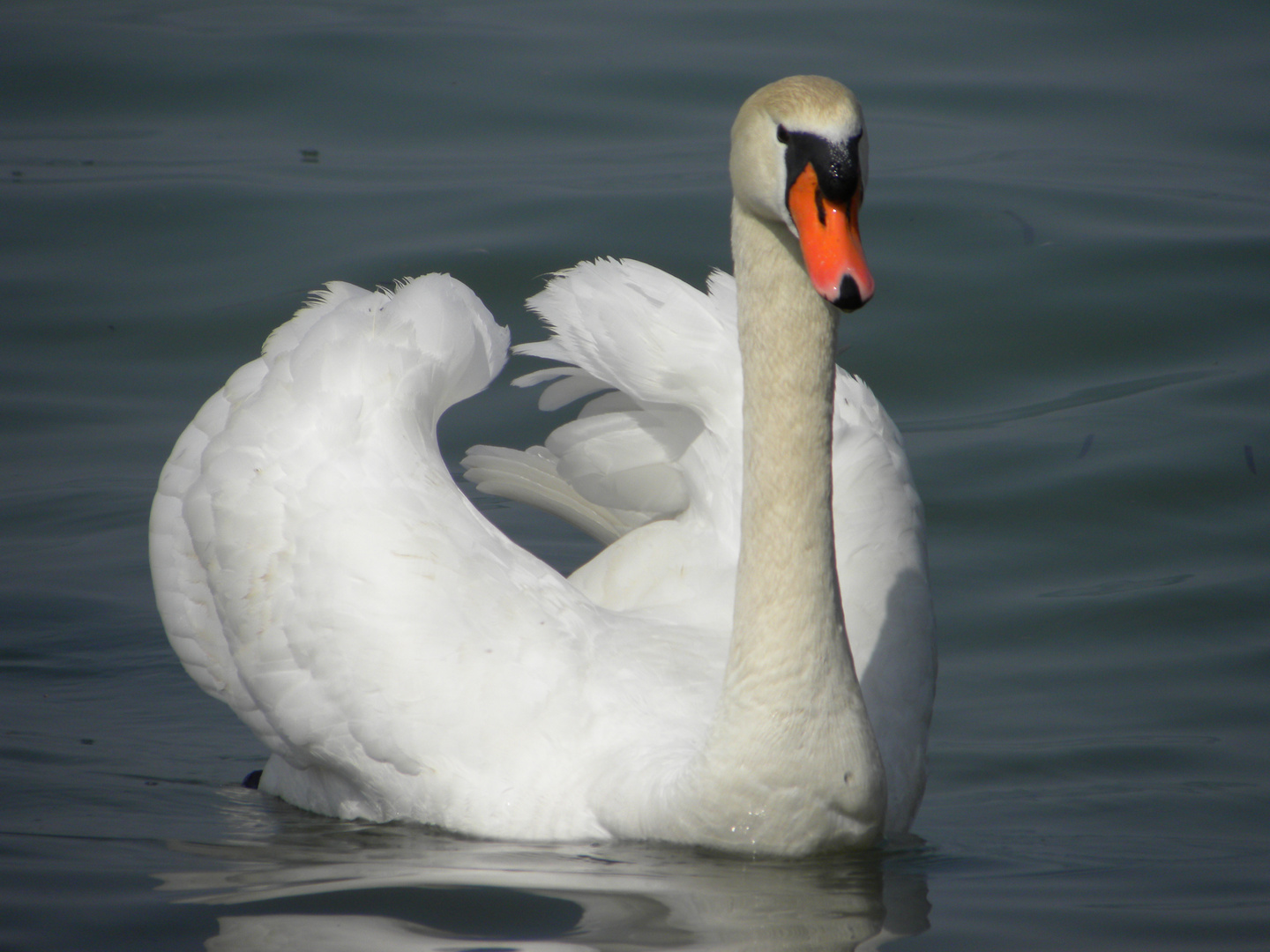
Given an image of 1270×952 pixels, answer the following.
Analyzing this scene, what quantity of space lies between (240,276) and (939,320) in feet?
12.7

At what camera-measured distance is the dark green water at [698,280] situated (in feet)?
12.9

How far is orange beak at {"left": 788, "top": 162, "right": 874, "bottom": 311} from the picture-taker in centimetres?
333

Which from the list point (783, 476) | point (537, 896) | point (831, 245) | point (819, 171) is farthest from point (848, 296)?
point (537, 896)

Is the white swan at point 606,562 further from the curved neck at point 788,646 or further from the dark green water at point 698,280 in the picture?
the dark green water at point 698,280

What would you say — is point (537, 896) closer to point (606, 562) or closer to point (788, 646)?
point (788, 646)

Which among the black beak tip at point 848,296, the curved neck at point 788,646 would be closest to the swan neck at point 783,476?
the curved neck at point 788,646

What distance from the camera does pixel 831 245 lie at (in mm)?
3387

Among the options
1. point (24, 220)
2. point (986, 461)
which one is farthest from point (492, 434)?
point (24, 220)

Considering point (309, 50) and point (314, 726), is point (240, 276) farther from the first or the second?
point (314, 726)

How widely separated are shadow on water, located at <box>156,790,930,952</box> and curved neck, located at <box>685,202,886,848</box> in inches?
6.4

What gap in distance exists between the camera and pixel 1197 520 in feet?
24.8

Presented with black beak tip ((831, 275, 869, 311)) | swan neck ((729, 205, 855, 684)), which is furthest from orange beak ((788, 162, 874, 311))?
swan neck ((729, 205, 855, 684))

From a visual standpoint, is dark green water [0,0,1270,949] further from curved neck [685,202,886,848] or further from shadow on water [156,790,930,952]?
curved neck [685,202,886,848]

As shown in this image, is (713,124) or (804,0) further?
(804,0)
